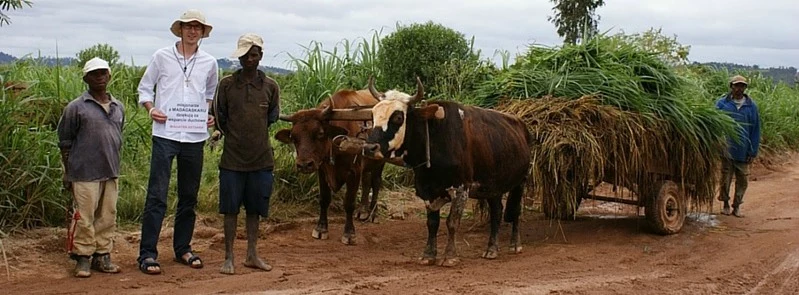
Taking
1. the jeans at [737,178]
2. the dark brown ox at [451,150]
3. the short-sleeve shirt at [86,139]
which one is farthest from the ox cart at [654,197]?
the short-sleeve shirt at [86,139]

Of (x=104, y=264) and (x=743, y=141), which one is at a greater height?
(x=743, y=141)

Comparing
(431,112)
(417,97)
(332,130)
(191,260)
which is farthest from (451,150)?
(191,260)

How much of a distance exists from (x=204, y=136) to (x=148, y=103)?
1.57 ft

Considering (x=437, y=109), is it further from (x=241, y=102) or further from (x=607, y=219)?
(x=607, y=219)

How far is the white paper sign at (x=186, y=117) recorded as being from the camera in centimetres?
664

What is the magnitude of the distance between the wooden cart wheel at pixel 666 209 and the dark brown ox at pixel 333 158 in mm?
2770

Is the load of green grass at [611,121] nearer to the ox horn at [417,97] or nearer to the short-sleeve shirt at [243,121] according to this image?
the ox horn at [417,97]

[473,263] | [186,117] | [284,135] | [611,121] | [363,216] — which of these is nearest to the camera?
[186,117]

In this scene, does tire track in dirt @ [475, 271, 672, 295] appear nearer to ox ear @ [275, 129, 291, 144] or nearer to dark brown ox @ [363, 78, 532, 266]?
dark brown ox @ [363, 78, 532, 266]

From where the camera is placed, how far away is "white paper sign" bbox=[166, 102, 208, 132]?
262 inches

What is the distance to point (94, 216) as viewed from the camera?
261 inches

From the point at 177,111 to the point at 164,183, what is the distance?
0.58 m

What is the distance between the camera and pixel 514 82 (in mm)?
8922

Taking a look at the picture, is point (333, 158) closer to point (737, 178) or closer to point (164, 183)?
point (164, 183)
